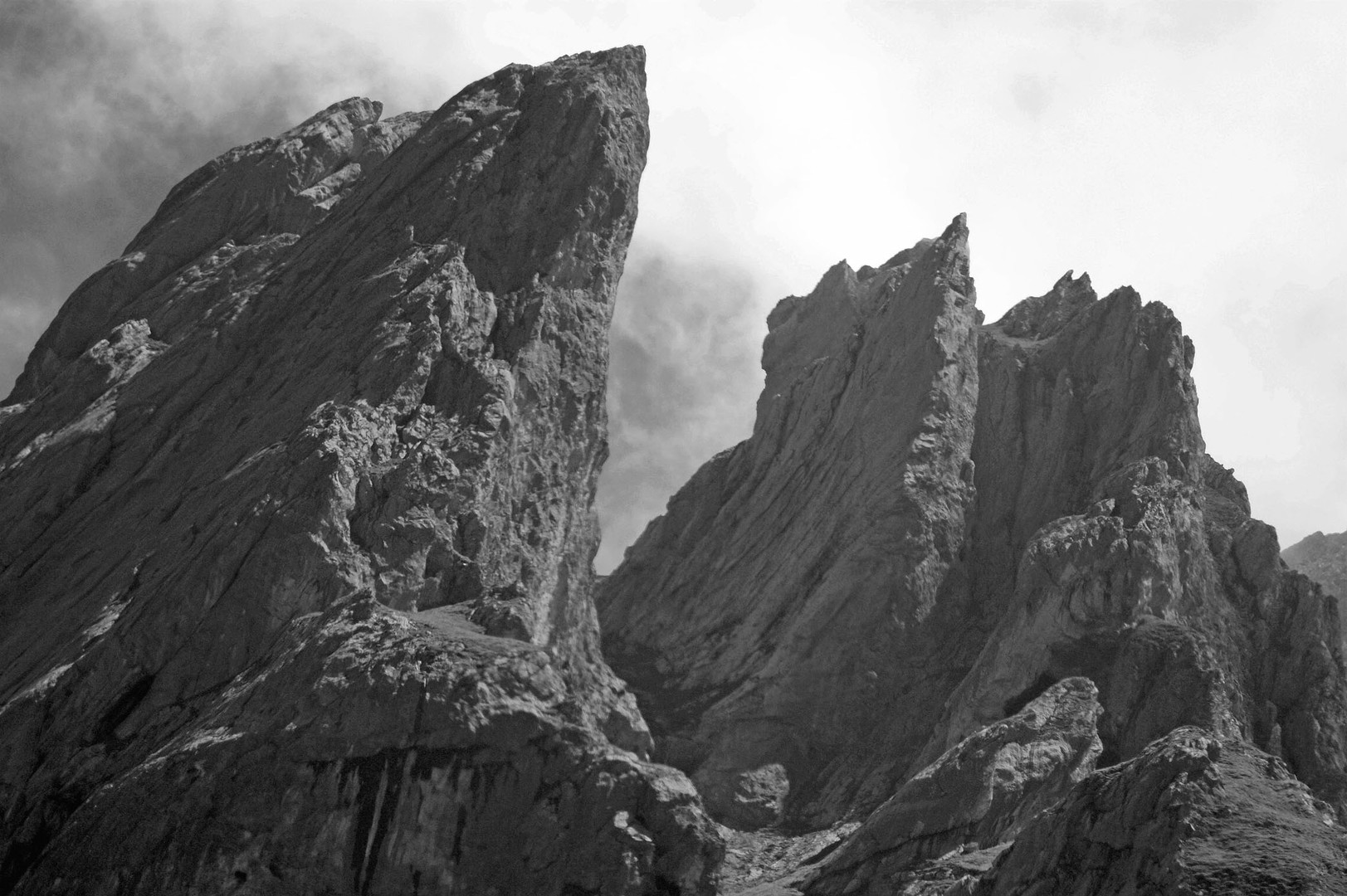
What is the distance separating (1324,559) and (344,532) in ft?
255

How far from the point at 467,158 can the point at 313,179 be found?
12.9m

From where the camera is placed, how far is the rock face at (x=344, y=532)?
162ft

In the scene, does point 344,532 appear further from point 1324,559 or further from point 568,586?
point 1324,559

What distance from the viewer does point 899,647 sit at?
80.9 meters

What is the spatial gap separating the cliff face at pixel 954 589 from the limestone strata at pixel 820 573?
0.35 feet

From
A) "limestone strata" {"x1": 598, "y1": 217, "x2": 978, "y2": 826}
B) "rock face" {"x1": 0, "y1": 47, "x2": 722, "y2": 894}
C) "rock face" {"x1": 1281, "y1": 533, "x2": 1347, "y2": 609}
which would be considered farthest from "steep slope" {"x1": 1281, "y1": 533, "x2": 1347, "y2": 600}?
"rock face" {"x1": 0, "y1": 47, "x2": 722, "y2": 894}

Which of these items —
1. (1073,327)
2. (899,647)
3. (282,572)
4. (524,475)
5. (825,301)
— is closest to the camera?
(282,572)

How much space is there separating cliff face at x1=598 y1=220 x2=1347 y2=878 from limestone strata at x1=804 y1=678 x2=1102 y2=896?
0.11 meters

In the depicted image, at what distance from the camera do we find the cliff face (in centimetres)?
7275

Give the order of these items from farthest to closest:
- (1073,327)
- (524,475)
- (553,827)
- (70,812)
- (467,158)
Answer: (1073,327) → (467,158) → (524,475) → (70,812) → (553,827)

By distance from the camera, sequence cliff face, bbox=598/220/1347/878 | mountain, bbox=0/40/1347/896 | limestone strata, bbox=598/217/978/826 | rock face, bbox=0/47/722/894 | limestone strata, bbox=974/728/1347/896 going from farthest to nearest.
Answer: limestone strata, bbox=598/217/978/826
cliff face, bbox=598/220/1347/878
mountain, bbox=0/40/1347/896
rock face, bbox=0/47/722/894
limestone strata, bbox=974/728/1347/896

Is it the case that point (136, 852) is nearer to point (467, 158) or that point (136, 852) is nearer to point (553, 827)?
point (553, 827)

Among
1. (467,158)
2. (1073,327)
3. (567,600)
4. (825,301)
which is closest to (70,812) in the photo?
(567,600)

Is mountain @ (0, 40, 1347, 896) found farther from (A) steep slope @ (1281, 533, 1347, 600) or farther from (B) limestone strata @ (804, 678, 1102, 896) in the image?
(A) steep slope @ (1281, 533, 1347, 600)
